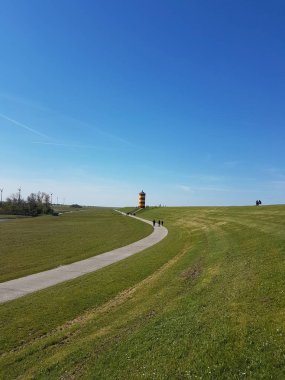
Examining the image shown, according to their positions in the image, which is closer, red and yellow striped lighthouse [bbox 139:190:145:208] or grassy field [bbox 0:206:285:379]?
grassy field [bbox 0:206:285:379]

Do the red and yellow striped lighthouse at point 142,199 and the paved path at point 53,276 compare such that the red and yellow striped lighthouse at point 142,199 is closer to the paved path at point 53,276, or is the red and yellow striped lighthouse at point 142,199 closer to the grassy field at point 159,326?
the paved path at point 53,276

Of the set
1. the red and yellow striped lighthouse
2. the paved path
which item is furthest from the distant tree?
the paved path

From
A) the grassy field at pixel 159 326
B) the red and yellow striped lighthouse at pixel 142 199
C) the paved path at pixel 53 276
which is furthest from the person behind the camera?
the red and yellow striped lighthouse at pixel 142 199

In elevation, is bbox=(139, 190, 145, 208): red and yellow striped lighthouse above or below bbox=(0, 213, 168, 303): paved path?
above

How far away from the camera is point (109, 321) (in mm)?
9805

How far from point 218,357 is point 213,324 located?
139 cm

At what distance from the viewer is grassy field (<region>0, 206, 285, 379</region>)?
6469mm

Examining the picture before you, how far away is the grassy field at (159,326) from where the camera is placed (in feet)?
21.2

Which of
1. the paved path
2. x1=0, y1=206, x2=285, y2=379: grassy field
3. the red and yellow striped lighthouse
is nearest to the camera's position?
x1=0, y1=206, x2=285, y2=379: grassy field

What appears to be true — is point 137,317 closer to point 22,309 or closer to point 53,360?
point 53,360

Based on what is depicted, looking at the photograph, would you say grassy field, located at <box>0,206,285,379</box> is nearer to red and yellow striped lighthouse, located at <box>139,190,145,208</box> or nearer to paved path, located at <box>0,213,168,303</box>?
paved path, located at <box>0,213,168,303</box>

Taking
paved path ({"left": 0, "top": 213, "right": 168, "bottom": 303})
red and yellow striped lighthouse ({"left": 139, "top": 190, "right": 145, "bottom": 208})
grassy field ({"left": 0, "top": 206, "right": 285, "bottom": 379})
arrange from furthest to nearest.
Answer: red and yellow striped lighthouse ({"left": 139, "top": 190, "right": 145, "bottom": 208}), paved path ({"left": 0, "top": 213, "right": 168, "bottom": 303}), grassy field ({"left": 0, "top": 206, "right": 285, "bottom": 379})

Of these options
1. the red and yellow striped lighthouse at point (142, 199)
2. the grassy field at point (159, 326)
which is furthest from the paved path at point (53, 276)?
the red and yellow striped lighthouse at point (142, 199)

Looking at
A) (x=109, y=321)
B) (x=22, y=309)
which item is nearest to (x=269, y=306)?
(x=109, y=321)
